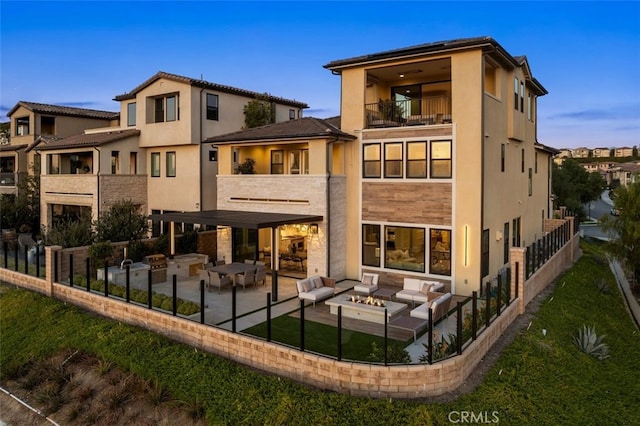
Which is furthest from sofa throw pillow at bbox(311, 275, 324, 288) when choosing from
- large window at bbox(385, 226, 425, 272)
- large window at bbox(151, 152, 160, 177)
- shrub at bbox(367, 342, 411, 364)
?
large window at bbox(151, 152, 160, 177)

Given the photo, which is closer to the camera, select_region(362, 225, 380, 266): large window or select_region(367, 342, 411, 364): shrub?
select_region(367, 342, 411, 364): shrub

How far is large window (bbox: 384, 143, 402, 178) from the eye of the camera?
16922 mm

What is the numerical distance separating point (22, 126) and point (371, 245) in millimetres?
31733

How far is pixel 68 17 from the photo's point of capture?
21516mm

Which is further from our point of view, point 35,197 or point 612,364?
point 35,197

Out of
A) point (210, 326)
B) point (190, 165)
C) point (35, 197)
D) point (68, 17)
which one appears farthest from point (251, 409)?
point (35, 197)

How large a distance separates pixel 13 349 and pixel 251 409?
8.87 m

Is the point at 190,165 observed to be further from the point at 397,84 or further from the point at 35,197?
the point at 35,197

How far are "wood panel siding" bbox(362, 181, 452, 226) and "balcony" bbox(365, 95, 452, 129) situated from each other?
2.54 metres

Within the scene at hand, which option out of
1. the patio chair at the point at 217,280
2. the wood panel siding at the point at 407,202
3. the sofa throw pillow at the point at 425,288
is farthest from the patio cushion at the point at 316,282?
the wood panel siding at the point at 407,202

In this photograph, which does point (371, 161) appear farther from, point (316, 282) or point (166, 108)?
point (166, 108)

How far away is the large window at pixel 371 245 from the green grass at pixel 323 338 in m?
5.82

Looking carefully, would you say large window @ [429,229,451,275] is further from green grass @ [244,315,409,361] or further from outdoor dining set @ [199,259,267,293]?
outdoor dining set @ [199,259,267,293]

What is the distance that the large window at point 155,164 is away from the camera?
85.9 ft
